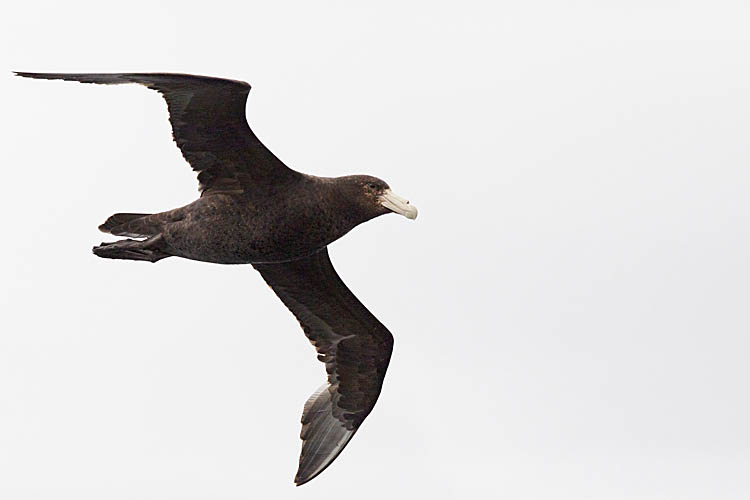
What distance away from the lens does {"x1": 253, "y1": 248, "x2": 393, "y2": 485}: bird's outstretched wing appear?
58.0 feet

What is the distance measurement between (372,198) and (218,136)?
68.4 inches

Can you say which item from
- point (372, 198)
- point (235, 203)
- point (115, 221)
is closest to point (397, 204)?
point (372, 198)

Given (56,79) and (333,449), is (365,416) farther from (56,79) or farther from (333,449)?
(56,79)

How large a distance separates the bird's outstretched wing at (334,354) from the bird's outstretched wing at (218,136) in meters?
2.31

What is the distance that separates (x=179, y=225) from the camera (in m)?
15.5

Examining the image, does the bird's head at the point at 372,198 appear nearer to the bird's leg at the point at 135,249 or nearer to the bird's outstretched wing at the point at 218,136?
the bird's outstretched wing at the point at 218,136

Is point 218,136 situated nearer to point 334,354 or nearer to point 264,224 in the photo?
point 264,224

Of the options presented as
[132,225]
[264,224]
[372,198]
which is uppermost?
[372,198]

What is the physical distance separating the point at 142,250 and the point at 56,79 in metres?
2.64

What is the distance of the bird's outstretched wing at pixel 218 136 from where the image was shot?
14.5 m

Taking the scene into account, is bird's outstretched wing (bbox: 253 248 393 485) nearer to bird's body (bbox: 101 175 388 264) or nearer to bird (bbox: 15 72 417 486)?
bird (bbox: 15 72 417 486)

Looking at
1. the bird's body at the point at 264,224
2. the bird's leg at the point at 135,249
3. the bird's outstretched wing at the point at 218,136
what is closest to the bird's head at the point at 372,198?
the bird's body at the point at 264,224

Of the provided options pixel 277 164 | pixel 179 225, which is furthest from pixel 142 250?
pixel 277 164

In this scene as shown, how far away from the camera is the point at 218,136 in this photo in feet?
49.9
